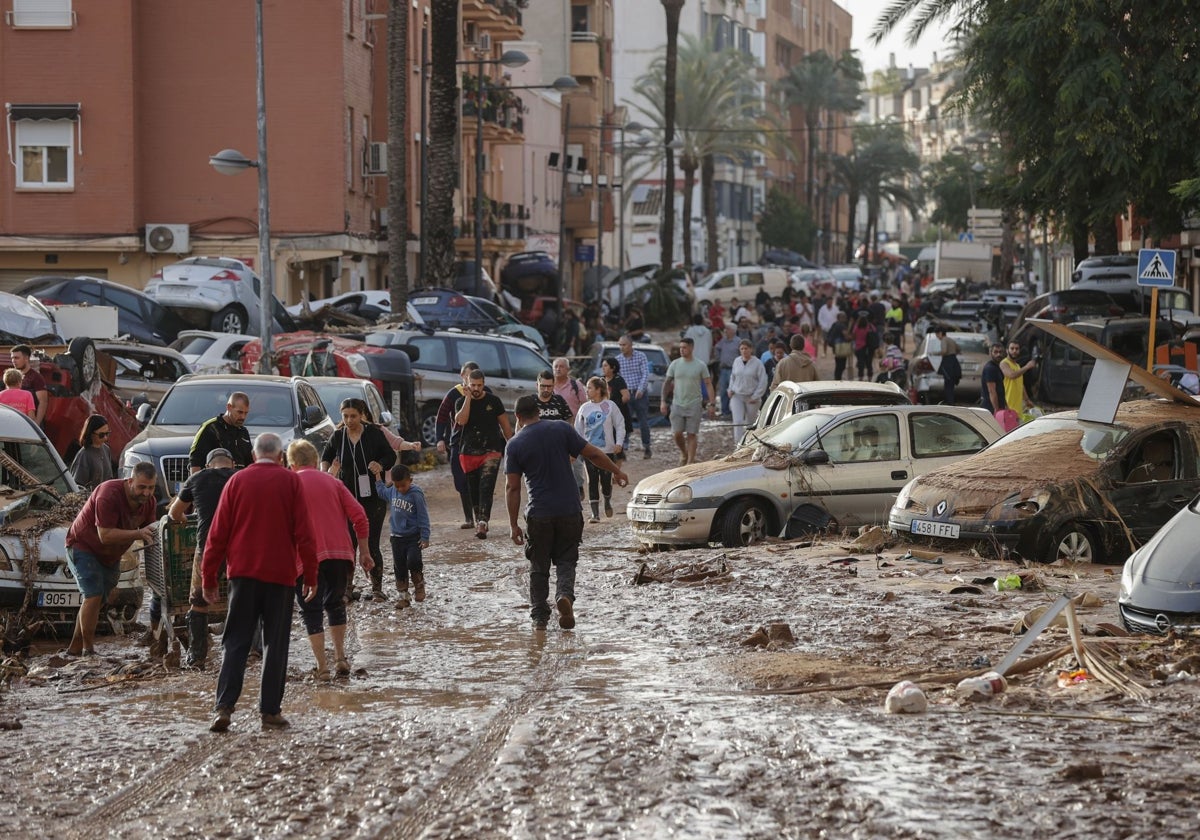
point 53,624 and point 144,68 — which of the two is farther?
point 144,68

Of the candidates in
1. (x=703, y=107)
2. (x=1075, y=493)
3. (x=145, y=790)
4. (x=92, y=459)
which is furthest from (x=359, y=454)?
(x=703, y=107)

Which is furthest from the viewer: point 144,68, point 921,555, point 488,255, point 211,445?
point 488,255

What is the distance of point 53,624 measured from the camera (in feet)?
45.7

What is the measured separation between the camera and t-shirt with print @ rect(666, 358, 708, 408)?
24766 millimetres

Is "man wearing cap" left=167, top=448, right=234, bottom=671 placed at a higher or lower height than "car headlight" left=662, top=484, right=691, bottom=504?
higher

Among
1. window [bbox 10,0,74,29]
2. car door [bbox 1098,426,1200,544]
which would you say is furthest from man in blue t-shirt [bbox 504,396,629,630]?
window [bbox 10,0,74,29]

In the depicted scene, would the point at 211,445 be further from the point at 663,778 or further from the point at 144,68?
the point at 144,68

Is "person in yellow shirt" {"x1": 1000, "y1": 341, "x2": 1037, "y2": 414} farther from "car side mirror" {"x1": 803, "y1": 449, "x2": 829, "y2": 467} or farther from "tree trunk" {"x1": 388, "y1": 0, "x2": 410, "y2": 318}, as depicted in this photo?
"tree trunk" {"x1": 388, "y1": 0, "x2": 410, "y2": 318}

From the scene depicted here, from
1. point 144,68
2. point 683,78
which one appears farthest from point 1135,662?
point 683,78

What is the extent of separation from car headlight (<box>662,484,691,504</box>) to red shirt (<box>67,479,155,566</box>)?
588cm

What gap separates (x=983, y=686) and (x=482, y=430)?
31.1ft

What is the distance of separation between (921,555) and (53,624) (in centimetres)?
702

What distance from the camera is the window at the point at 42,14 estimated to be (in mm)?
43156

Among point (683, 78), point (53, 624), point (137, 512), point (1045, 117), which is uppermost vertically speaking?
point (683, 78)
